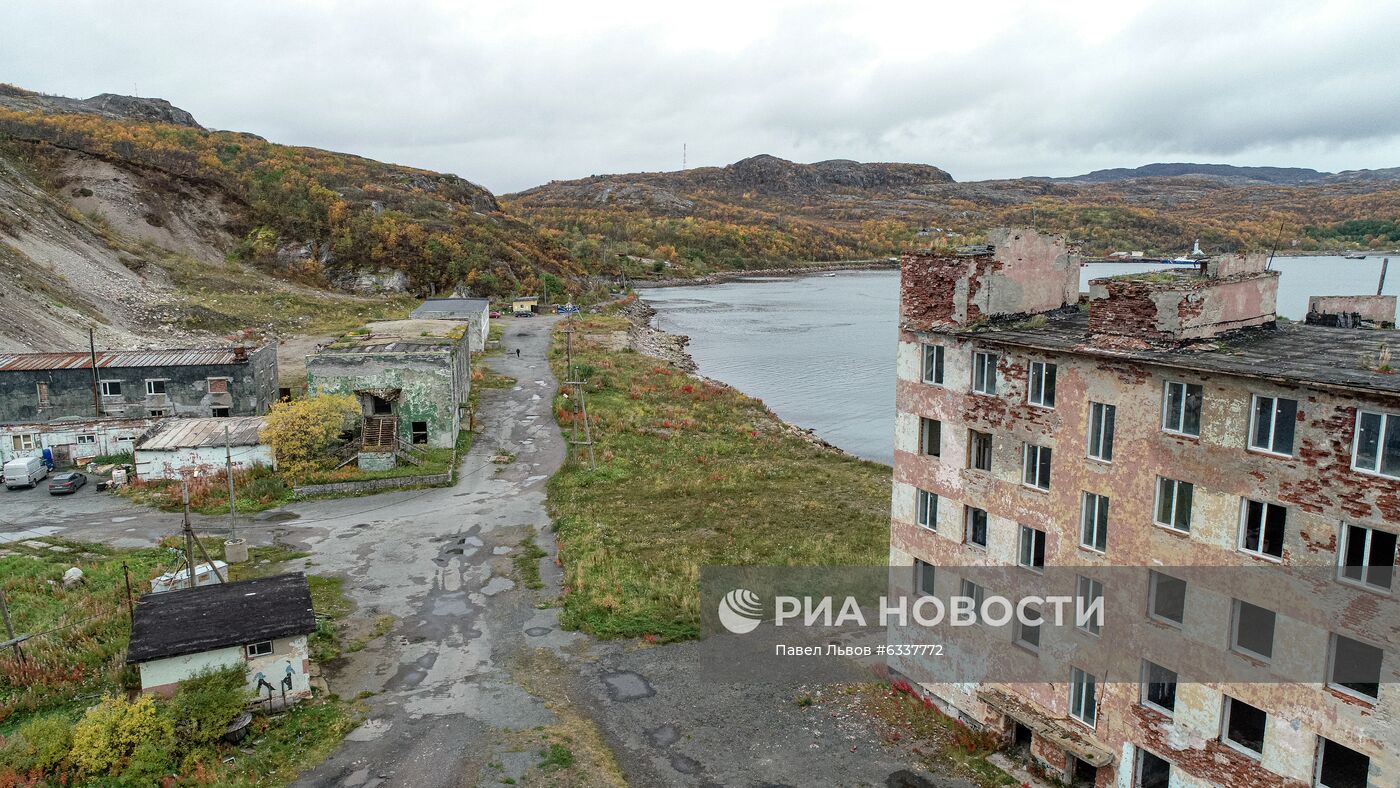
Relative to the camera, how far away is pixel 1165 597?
53.0 feet

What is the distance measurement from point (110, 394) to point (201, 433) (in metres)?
6.73

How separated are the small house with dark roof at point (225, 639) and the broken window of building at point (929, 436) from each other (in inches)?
609

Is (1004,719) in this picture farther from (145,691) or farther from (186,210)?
(186,210)

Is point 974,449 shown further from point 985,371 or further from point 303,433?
point 303,433

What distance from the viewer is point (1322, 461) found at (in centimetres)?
1311

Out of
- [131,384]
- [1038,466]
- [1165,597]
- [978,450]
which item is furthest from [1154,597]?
[131,384]

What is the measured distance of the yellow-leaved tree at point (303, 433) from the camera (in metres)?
38.4

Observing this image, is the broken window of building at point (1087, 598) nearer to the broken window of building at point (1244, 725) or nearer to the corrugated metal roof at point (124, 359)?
the broken window of building at point (1244, 725)

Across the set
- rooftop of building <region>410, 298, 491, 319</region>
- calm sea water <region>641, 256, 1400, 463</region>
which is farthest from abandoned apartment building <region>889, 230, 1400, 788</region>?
rooftop of building <region>410, 298, 491, 319</region>

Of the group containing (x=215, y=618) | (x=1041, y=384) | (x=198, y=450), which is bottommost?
(x=215, y=618)

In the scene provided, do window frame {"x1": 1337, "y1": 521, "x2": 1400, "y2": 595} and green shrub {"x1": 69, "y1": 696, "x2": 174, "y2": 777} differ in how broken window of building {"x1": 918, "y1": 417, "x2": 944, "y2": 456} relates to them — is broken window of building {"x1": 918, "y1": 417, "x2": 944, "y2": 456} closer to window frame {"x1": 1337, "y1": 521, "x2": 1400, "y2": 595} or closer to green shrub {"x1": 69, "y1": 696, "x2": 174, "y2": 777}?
window frame {"x1": 1337, "y1": 521, "x2": 1400, "y2": 595}

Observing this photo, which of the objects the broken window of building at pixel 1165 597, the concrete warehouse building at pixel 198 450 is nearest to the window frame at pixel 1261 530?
the broken window of building at pixel 1165 597

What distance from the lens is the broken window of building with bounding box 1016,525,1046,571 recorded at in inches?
724

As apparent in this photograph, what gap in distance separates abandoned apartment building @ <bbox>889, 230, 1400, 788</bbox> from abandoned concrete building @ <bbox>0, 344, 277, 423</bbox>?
119ft
